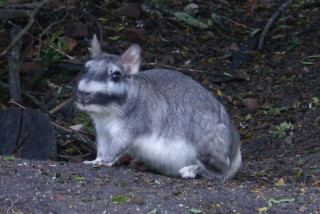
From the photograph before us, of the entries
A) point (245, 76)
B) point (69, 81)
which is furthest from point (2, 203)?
point (245, 76)

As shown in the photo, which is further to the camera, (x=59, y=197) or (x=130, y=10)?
(x=130, y=10)

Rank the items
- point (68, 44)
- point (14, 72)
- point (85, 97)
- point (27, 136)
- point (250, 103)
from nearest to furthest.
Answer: point (85, 97)
point (27, 136)
point (14, 72)
point (250, 103)
point (68, 44)

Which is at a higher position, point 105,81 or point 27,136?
point 105,81

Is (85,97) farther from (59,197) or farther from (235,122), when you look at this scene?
(235,122)

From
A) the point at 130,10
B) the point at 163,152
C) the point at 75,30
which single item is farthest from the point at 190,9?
the point at 163,152

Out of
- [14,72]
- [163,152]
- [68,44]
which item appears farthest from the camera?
[68,44]

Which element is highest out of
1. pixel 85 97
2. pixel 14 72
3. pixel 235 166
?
pixel 85 97

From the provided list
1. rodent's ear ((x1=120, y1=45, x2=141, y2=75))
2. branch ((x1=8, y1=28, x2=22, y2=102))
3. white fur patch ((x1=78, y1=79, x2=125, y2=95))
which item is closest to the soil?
branch ((x1=8, y1=28, x2=22, y2=102))

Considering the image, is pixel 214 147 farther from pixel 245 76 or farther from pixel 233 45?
pixel 233 45
